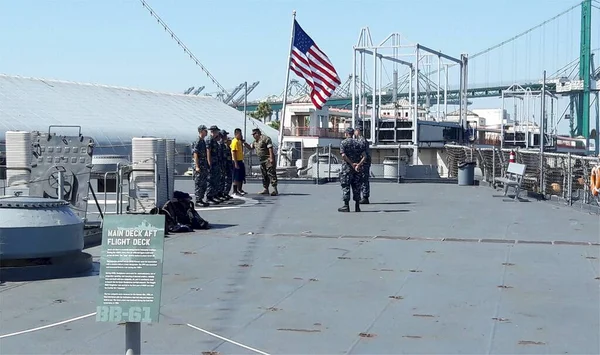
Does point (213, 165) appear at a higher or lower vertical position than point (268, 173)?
higher

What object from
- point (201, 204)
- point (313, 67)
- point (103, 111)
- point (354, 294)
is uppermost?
point (313, 67)

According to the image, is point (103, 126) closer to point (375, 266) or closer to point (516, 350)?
point (375, 266)

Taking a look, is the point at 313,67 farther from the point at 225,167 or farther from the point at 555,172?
the point at 225,167

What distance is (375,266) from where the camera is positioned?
887cm

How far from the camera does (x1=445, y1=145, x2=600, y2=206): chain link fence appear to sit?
16312mm

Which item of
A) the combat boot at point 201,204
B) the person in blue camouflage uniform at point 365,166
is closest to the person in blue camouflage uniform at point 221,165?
the combat boot at point 201,204

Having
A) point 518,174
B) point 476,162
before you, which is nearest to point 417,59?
point 476,162

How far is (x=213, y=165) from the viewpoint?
15828 millimetres

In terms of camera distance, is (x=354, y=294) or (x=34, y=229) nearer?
Result: (x=354, y=294)

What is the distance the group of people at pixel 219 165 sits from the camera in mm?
15352

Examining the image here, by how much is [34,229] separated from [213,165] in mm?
7930

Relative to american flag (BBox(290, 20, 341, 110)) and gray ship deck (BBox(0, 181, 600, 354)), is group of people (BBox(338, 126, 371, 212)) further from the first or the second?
american flag (BBox(290, 20, 341, 110))

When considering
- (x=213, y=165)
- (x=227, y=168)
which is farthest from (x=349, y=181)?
(x=227, y=168)

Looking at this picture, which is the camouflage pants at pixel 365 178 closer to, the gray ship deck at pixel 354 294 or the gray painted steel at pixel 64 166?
the gray ship deck at pixel 354 294
